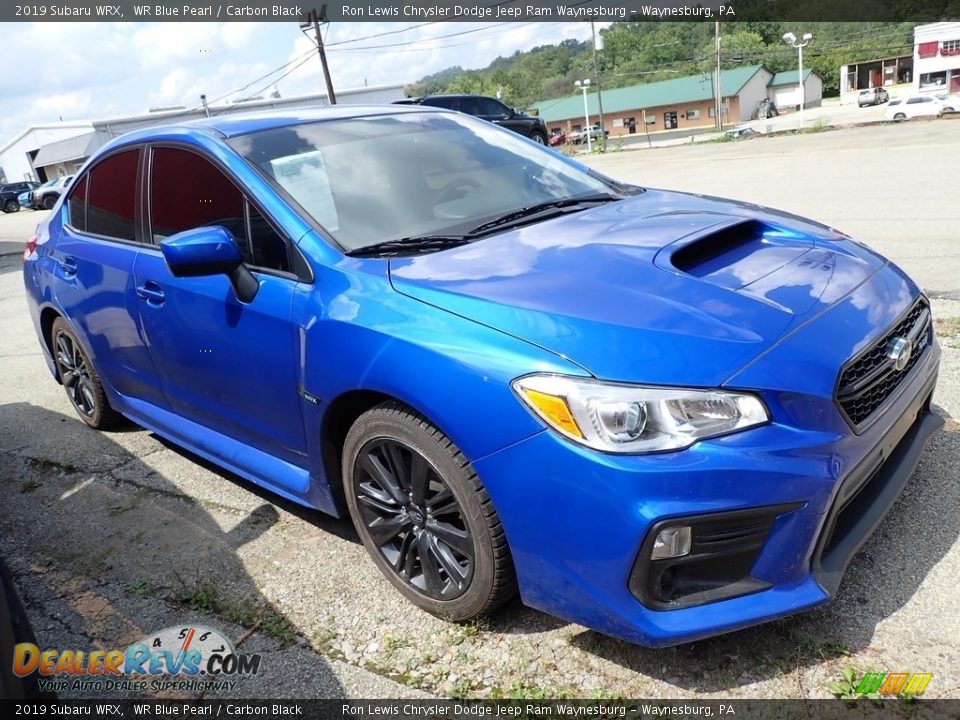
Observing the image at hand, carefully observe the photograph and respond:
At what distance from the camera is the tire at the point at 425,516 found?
2.21 meters

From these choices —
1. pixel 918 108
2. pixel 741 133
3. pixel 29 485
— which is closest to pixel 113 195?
pixel 29 485

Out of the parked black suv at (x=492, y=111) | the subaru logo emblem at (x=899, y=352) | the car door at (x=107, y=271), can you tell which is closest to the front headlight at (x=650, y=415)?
the subaru logo emblem at (x=899, y=352)

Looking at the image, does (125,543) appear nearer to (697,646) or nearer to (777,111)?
(697,646)

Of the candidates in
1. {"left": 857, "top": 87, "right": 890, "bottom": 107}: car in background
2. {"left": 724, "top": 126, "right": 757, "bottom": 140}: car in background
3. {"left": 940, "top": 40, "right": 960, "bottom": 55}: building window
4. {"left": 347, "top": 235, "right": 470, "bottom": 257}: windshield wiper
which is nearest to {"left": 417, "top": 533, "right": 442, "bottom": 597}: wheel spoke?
{"left": 347, "top": 235, "right": 470, "bottom": 257}: windshield wiper

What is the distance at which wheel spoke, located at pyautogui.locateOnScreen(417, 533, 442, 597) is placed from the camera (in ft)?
8.09

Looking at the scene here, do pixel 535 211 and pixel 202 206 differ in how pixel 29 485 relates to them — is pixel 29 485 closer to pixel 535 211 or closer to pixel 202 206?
pixel 202 206

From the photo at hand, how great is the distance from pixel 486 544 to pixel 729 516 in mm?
705

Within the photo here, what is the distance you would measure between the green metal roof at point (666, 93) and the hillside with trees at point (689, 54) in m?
7.36

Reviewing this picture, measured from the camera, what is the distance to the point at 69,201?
442 cm

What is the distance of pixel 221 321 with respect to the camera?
294 cm

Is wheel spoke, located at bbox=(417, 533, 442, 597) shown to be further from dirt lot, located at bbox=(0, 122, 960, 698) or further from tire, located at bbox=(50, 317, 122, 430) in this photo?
tire, located at bbox=(50, 317, 122, 430)

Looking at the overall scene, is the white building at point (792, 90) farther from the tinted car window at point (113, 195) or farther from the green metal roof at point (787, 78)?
the tinted car window at point (113, 195)

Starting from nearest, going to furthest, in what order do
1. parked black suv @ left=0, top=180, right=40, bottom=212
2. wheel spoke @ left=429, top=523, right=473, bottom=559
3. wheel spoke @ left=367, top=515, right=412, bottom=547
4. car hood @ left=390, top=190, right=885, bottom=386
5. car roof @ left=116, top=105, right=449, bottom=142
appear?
car hood @ left=390, top=190, right=885, bottom=386
wheel spoke @ left=429, top=523, right=473, bottom=559
wheel spoke @ left=367, top=515, right=412, bottom=547
car roof @ left=116, top=105, right=449, bottom=142
parked black suv @ left=0, top=180, right=40, bottom=212

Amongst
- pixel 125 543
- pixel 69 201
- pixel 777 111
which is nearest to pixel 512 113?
pixel 69 201
